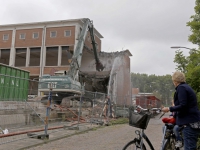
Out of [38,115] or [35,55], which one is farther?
[35,55]

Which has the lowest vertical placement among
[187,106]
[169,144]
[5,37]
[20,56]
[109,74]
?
[169,144]

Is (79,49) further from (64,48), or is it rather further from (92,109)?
(64,48)

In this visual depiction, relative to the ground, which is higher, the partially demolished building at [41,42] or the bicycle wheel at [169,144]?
the partially demolished building at [41,42]

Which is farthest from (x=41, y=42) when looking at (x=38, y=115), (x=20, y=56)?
(x=38, y=115)

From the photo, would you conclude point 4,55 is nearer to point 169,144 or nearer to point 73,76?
point 73,76

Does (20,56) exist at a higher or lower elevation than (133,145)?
higher

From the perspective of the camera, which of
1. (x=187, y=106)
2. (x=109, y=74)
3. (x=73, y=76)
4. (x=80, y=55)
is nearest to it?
(x=187, y=106)

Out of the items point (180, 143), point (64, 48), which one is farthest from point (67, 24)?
point (180, 143)

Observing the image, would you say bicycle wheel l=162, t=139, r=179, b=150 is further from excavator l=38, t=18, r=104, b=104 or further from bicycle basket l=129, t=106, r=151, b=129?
excavator l=38, t=18, r=104, b=104

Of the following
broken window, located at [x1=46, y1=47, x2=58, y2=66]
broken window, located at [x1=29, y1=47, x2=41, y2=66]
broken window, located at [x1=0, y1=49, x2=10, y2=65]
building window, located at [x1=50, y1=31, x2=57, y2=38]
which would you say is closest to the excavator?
building window, located at [x1=50, y1=31, x2=57, y2=38]

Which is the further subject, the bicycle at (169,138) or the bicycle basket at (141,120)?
the bicycle at (169,138)

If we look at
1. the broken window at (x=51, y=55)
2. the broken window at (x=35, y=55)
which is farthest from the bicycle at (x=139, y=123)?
the broken window at (x=35, y=55)

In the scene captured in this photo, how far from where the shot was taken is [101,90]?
2625 cm

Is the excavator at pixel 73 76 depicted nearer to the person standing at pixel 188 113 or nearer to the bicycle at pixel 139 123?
the bicycle at pixel 139 123
